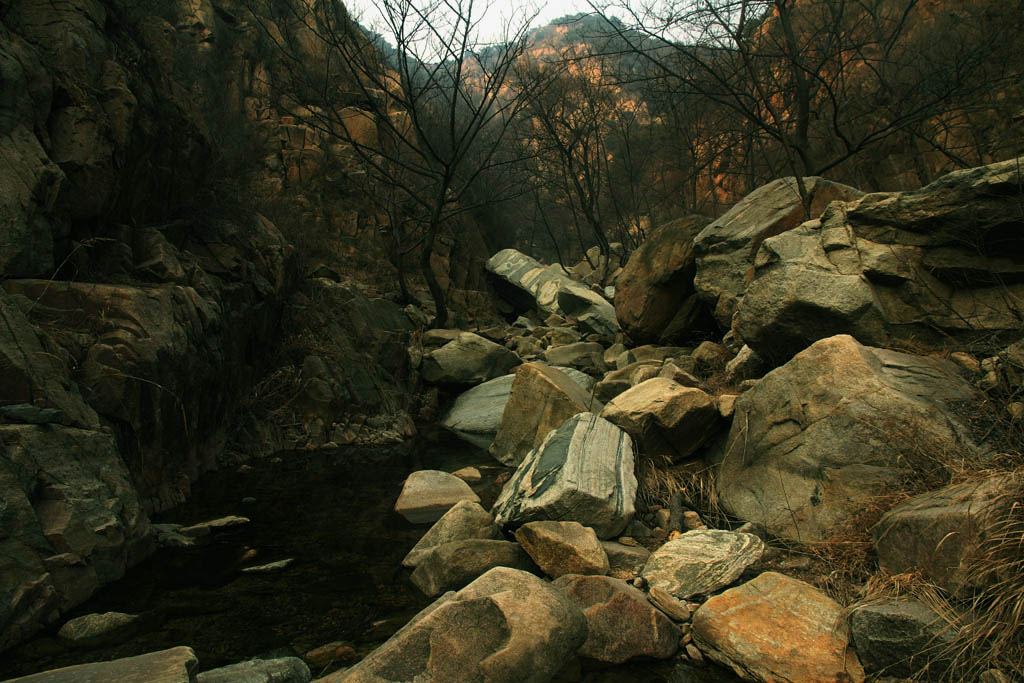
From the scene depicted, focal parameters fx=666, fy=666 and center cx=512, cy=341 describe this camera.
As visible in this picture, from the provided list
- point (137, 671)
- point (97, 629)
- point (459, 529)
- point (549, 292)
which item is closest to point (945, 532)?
point (459, 529)

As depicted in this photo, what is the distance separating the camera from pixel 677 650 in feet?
9.20

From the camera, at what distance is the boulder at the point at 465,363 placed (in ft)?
29.5

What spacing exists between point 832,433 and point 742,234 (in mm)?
3410

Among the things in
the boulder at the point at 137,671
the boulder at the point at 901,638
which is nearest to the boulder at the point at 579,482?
the boulder at the point at 901,638

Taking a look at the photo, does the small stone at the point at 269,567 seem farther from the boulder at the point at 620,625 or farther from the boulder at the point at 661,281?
the boulder at the point at 661,281

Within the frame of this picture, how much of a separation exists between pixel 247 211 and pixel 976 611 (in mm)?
8054

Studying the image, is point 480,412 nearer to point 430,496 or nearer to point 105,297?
point 430,496

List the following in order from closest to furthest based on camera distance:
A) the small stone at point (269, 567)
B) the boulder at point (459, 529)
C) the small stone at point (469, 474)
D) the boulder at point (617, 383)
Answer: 1. the small stone at point (269, 567)
2. the boulder at point (459, 529)
3. the small stone at point (469, 474)
4. the boulder at point (617, 383)

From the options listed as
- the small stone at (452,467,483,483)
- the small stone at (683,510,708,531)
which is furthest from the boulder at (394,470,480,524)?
the small stone at (683,510,708,531)

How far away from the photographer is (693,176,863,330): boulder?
20.7ft

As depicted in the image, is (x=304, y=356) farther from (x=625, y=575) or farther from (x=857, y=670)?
(x=857, y=670)

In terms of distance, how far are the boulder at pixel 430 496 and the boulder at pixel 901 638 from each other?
2610 mm

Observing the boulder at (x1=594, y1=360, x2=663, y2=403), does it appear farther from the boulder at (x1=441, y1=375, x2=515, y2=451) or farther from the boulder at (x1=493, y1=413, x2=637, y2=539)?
the boulder at (x1=493, y1=413, x2=637, y2=539)

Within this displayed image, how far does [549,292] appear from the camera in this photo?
13.6 meters
